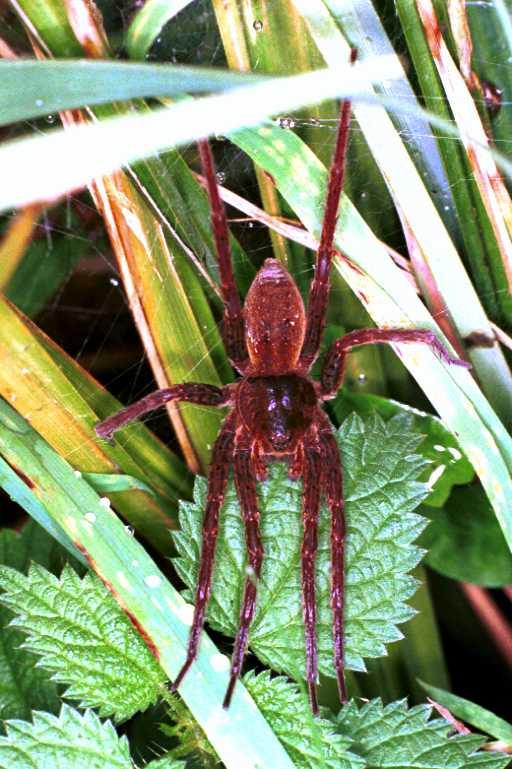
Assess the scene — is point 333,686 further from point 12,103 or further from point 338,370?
point 12,103

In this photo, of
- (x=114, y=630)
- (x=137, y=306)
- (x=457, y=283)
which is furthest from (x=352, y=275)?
(x=114, y=630)

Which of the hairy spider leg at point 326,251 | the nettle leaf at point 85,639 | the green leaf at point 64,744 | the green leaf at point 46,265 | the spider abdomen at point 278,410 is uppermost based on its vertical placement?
the green leaf at point 46,265

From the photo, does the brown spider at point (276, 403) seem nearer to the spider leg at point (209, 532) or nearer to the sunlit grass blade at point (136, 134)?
the spider leg at point (209, 532)

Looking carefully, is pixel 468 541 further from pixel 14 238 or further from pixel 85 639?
pixel 14 238

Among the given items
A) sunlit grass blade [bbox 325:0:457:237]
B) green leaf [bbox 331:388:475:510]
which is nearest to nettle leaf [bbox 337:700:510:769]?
green leaf [bbox 331:388:475:510]

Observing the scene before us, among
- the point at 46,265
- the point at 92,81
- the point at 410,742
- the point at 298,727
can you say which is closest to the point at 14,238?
the point at 46,265

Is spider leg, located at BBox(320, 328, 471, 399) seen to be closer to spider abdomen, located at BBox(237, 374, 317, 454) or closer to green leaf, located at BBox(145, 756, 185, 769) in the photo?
spider abdomen, located at BBox(237, 374, 317, 454)

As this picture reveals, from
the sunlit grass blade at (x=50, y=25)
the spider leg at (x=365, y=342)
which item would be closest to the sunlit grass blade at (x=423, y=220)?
the spider leg at (x=365, y=342)
